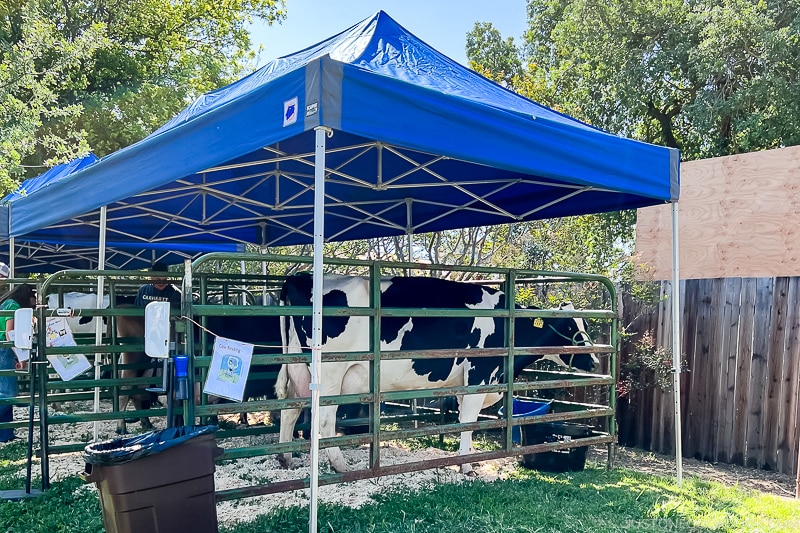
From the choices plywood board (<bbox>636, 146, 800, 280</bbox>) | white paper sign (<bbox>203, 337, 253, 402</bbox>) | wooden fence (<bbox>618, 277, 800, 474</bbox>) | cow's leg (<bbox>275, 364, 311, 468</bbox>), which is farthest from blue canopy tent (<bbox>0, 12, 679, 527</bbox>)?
plywood board (<bbox>636, 146, 800, 280</bbox>)

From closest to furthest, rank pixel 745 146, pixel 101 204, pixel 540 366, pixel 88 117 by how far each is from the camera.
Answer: pixel 101 204 → pixel 540 366 → pixel 745 146 → pixel 88 117

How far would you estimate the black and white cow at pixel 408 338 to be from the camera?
510cm

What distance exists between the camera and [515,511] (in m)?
4.38

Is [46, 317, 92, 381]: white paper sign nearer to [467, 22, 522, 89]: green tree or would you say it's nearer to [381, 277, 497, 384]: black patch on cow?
[381, 277, 497, 384]: black patch on cow

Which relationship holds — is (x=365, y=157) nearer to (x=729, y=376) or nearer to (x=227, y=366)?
(x=227, y=366)

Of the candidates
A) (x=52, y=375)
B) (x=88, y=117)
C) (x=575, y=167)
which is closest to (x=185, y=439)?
(x=575, y=167)

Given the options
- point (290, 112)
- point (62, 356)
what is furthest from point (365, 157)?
point (62, 356)

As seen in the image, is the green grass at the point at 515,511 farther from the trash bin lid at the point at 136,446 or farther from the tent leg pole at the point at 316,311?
the trash bin lid at the point at 136,446

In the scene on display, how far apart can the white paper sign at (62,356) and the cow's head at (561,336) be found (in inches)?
149

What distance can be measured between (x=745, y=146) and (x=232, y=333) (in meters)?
11.7

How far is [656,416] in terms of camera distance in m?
7.32

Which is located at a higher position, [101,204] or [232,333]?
[101,204]

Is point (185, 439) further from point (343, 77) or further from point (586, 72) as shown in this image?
point (586, 72)

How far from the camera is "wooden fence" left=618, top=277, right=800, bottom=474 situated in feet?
21.1
